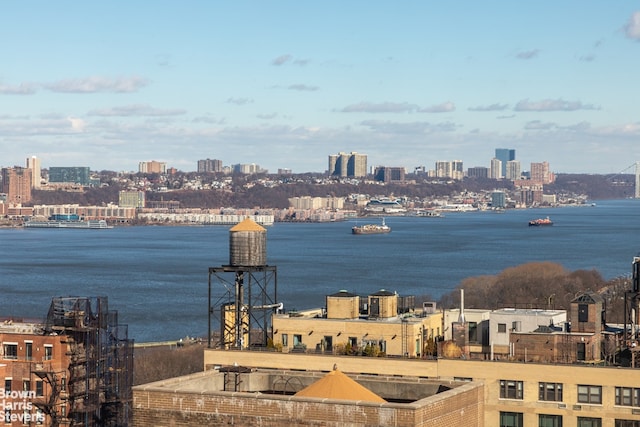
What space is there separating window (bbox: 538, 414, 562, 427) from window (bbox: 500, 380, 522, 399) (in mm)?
746

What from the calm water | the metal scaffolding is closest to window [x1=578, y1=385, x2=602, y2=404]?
the metal scaffolding

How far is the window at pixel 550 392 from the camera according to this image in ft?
102

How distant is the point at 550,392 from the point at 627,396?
1.90 metres

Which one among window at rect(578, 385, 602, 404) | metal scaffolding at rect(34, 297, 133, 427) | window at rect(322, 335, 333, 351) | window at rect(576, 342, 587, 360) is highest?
window at rect(576, 342, 587, 360)

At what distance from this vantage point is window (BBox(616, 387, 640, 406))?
30.1m

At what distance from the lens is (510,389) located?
31.5m

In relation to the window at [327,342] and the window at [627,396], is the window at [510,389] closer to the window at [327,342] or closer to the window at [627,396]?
the window at [627,396]

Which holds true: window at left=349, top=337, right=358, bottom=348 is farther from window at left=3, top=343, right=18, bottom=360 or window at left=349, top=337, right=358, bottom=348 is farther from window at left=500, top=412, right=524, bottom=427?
window at left=3, top=343, right=18, bottom=360

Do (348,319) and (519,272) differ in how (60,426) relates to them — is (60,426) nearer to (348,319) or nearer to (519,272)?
(348,319)

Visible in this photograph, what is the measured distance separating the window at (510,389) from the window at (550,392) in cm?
52

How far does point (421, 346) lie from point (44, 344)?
1295cm

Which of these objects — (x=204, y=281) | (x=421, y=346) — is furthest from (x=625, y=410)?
(x=204, y=281)

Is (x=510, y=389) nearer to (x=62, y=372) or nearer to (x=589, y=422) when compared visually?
(x=589, y=422)

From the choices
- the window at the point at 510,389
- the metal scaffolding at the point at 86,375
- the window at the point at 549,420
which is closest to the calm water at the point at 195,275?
the metal scaffolding at the point at 86,375
